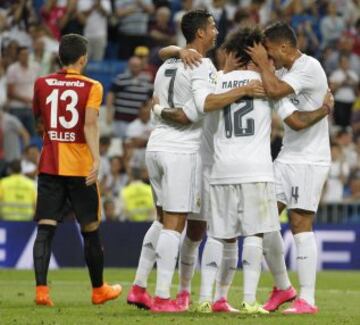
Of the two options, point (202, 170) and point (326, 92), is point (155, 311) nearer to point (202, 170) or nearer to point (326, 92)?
point (202, 170)

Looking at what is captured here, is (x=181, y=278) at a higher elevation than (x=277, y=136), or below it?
below

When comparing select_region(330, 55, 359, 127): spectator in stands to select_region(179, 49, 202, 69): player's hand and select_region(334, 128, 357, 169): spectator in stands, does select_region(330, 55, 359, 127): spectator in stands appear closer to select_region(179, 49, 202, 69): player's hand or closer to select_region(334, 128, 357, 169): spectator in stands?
select_region(334, 128, 357, 169): spectator in stands

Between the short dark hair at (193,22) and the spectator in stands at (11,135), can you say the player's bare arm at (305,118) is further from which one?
the spectator in stands at (11,135)

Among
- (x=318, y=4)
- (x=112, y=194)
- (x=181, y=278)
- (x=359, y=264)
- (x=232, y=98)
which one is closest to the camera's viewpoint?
(x=232, y=98)

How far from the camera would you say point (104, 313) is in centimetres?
1048

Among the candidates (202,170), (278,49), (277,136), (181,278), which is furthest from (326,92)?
(277,136)

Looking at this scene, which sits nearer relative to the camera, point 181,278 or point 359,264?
point 181,278

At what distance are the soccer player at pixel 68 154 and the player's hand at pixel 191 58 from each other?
909mm

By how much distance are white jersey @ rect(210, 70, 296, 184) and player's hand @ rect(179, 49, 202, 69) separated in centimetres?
28

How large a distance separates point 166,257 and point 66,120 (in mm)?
1532

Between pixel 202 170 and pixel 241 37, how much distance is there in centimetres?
121

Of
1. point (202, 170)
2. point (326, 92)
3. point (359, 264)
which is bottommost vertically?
point (359, 264)

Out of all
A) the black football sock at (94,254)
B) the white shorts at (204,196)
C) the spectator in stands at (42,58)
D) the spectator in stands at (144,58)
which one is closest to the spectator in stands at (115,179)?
the spectator in stands at (144,58)

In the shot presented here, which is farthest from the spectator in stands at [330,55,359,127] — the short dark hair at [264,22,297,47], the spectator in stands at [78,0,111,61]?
the short dark hair at [264,22,297,47]
